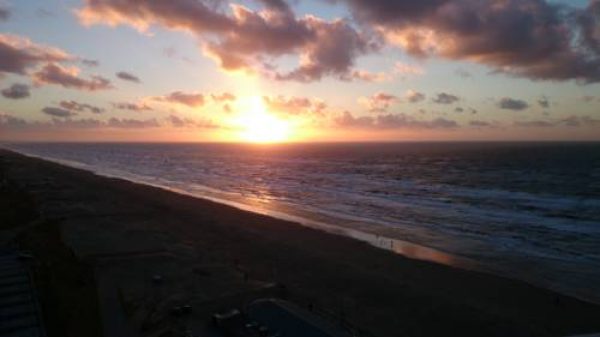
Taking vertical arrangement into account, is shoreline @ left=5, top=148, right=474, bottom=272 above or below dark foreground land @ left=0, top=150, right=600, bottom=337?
below

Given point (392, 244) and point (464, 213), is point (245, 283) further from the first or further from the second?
point (464, 213)

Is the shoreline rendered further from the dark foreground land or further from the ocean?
the dark foreground land

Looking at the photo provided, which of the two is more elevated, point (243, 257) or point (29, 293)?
point (29, 293)

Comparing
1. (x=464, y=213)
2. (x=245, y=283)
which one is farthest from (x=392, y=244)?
(x=464, y=213)

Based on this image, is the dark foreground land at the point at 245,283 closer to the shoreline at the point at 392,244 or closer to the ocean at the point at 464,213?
the shoreline at the point at 392,244

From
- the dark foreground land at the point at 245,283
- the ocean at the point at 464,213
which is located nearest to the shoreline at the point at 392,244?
the ocean at the point at 464,213

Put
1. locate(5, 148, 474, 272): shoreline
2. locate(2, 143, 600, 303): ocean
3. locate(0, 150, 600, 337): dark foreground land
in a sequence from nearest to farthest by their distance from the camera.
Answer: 1. locate(0, 150, 600, 337): dark foreground land
2. locate(2, 143, 600, 303): ocean
3. locate(5, 148, 474, 272): shoreline

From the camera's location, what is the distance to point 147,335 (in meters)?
19.9

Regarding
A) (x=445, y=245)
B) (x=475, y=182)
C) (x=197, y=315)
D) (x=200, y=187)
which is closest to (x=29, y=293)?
(x=197, y=315)

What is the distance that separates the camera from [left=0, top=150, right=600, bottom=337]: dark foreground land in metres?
21.7

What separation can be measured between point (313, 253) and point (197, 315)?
14.2m

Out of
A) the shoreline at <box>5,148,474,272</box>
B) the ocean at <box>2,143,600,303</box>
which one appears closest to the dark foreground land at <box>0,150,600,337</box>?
the shoreline at <box>5,148,474,272</box>

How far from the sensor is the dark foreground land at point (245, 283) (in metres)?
21.7

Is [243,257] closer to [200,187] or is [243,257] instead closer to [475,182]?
[200,187]
